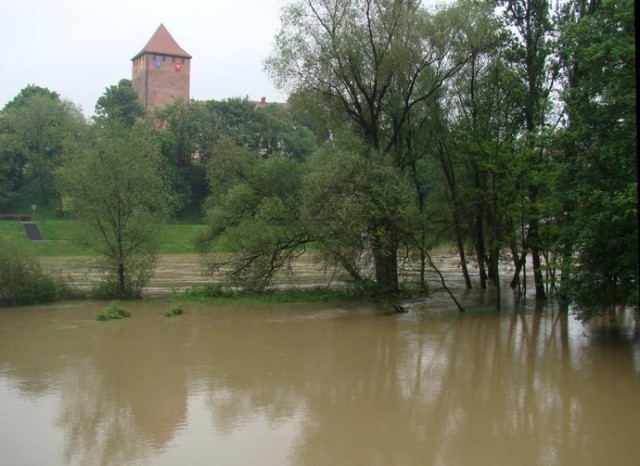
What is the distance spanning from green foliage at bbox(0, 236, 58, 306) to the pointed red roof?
218 feet

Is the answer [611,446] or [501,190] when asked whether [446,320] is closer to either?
[501,190]

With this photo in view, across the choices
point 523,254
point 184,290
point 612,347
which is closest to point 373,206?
point 523,254

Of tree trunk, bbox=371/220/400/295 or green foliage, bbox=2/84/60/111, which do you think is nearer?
tree trunk, bbox=371/220/400/295

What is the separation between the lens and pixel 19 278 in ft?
72.2

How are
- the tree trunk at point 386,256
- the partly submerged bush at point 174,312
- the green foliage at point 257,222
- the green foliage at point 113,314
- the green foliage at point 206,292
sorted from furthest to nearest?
the green foliage at point 206,292
the green foliage at point 257,222
the partly submerged bush at point 174,312
the tree trunk at point 386,256
the green foliage at point 113,314

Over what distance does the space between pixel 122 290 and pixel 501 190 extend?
14.3m

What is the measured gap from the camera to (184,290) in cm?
2566

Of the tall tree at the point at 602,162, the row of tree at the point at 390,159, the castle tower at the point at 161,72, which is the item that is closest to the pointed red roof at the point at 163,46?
the castle tower at the point at 161,72

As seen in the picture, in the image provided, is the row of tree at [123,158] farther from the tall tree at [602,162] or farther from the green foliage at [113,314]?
the tall tree at [602,162]

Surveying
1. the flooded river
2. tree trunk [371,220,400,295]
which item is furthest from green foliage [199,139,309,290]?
the flooded river

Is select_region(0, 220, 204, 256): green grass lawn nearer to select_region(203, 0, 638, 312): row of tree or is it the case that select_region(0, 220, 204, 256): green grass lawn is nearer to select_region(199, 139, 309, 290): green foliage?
select_region(199, 139, 309, 290): green foliage

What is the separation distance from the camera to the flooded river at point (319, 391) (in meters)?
8.69

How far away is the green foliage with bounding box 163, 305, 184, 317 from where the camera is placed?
65.9 feet

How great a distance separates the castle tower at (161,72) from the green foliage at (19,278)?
62.4 m
